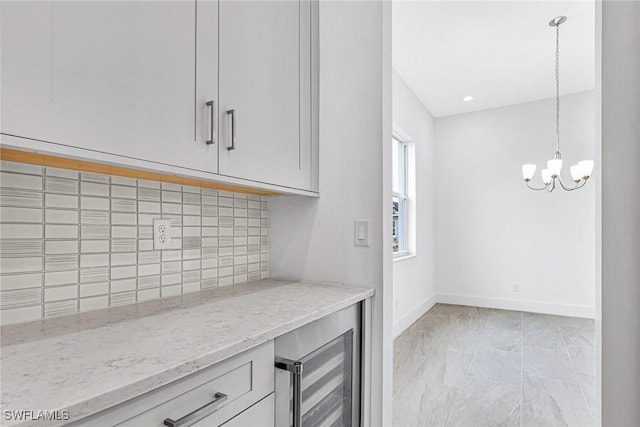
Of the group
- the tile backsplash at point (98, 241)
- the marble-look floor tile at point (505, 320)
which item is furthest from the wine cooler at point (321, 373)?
the marble-look floor tile at point (505, 320)

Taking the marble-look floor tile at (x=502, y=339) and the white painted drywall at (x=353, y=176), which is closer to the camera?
the white painted drywall at (x=353, y=176)

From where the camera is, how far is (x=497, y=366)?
9.35ft

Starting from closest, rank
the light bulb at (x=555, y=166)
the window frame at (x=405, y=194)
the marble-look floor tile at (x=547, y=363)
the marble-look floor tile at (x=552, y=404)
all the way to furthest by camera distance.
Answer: the marble-look floor tile at (x=552, y=404)
the marble-look floor tile at (x=547, y=363)
the light bulb at (x=555, y=166)
the window frame at (x=405, y=194)

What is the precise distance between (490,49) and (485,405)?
3.06 metres

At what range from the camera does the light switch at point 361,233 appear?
1.52 m

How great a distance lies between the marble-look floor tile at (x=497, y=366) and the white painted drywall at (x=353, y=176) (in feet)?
5.11

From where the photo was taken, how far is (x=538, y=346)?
3.36 meters

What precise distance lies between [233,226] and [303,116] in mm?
577

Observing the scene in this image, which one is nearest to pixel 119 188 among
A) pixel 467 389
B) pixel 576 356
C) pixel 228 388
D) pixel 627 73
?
pixel 228 388

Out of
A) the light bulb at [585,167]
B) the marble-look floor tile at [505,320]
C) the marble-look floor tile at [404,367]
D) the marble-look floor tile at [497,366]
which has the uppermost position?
the light bulb at [585,167]

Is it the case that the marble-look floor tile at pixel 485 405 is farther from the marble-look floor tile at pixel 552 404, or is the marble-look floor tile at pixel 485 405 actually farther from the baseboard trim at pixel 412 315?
the baseboard trim at pixel 412 315

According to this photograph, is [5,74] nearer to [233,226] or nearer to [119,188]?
[119,188]

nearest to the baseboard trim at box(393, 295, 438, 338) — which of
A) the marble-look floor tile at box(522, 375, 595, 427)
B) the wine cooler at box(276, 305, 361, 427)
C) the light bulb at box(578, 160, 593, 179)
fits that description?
the marble-look floor tile at box(522, 375, 595, 427)

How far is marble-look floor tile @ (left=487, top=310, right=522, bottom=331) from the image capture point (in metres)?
4.04
